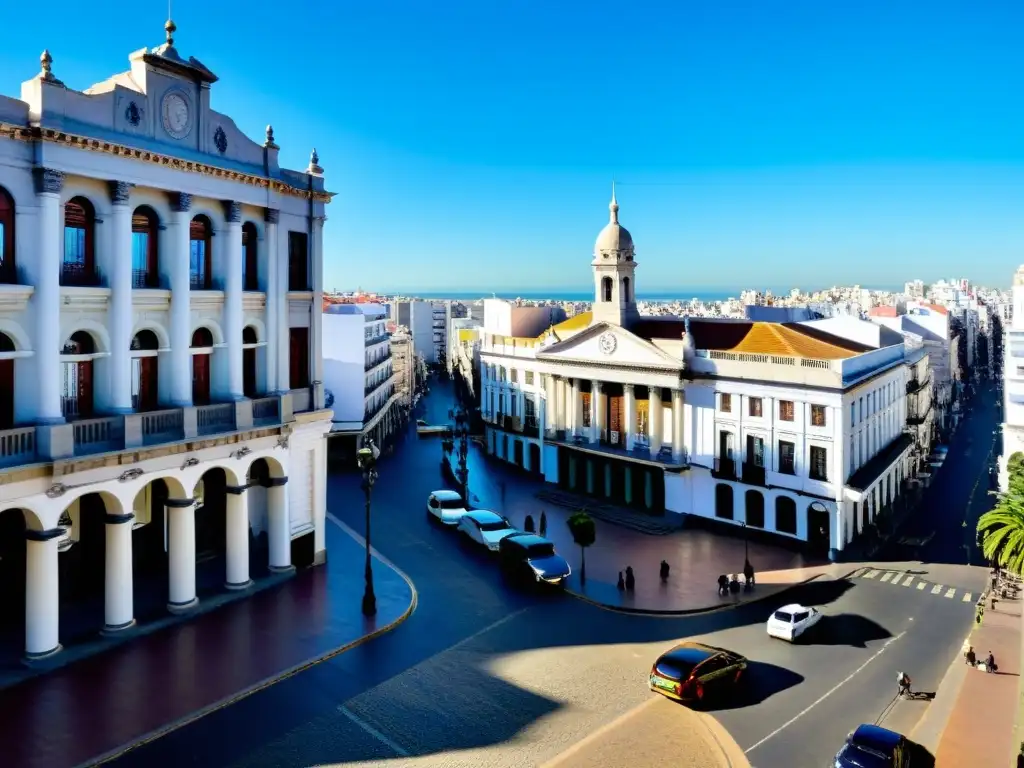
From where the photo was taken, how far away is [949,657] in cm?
2639

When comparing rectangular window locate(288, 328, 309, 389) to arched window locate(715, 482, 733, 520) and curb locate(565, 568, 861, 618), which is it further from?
arched window locate(715, 482, 733, 520)

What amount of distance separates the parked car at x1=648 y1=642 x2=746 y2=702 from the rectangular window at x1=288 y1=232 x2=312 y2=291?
66.0 feet

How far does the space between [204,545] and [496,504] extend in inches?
802

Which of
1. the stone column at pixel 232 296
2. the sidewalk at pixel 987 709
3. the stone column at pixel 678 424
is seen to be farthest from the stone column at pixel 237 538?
the stone column at pixel 678 424

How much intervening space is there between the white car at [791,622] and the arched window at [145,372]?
22777 millimetres

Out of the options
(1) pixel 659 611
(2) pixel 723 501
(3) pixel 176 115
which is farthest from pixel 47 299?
(2) pixel 723 501

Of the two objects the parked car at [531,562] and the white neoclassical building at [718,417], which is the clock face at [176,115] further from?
the white neoclassical building at [718,417]

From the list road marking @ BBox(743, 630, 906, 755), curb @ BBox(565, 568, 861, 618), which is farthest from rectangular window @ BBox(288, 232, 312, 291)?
road marking @ BBox(743, 630, 906, 755)

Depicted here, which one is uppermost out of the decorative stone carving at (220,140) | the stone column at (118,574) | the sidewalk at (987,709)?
the decorative stone carving at (220,140)

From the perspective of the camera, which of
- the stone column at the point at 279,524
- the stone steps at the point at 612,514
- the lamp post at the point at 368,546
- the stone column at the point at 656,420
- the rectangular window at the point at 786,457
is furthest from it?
the stone column at the point at 656,420

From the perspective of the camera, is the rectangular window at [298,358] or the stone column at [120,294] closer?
the stone column at [120,294]

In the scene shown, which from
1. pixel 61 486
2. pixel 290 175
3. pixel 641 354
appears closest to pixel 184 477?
pixel 61 486

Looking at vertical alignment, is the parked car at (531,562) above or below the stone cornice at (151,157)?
below

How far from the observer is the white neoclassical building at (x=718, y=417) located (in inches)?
1583
